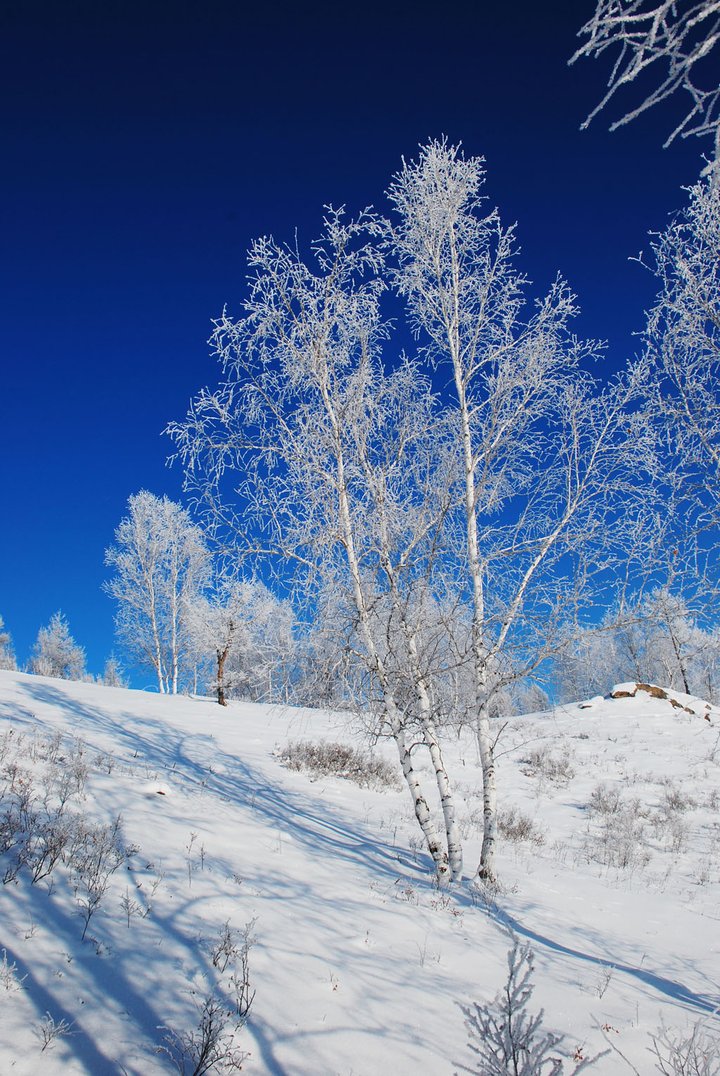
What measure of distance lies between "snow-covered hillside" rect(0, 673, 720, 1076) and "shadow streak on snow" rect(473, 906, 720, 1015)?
3 cm

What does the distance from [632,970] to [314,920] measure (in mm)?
2770

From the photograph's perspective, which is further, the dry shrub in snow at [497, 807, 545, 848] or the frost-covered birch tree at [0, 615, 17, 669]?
the frost-covered birch tree at [0, 615, 17, 669]

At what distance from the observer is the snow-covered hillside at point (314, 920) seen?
2.98 metres

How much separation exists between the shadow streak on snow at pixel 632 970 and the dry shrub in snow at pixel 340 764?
21.5 ft

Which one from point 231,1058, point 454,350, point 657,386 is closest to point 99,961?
point 231,1058

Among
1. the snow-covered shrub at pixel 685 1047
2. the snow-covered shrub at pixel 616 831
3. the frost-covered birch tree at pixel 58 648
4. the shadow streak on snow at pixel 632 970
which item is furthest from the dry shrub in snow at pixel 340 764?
the frost-covered birch tree at pixel 58 648

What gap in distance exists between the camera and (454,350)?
7641 mm

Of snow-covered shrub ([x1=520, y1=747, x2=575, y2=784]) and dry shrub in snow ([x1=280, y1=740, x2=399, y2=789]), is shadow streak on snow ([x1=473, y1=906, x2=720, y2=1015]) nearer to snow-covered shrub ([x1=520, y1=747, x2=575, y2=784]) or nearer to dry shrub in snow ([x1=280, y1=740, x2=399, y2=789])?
dry shrub in snow ([x1=280, y1=740, x2=399, y2=789])

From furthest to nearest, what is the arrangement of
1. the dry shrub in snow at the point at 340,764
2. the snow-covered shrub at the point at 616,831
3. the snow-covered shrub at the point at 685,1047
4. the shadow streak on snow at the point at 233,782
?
the dry shrub in snow at the point at 340,764, the snow-covered shrub at the point at 616,831, the shadow streak on snow at the point at 233,782, the snow-covered shrub at the point at 685,1047

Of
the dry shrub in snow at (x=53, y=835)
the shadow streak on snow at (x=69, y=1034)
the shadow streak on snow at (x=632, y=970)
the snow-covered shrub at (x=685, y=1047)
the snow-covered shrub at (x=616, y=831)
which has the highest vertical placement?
the dry shrub in snow at (x=53, y=835)

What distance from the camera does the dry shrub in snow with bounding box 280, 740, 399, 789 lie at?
40.3ft

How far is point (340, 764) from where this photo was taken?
13.0 m

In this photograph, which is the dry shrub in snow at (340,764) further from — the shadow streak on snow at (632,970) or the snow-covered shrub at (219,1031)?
the snow-covered shrub at (219,1031)

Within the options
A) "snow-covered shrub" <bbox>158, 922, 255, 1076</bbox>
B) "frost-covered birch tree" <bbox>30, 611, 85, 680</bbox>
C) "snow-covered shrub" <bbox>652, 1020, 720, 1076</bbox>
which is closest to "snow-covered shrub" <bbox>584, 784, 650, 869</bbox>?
"snow-covered shrub" <bbox>652, 1020, 720, 1076</bbox>
